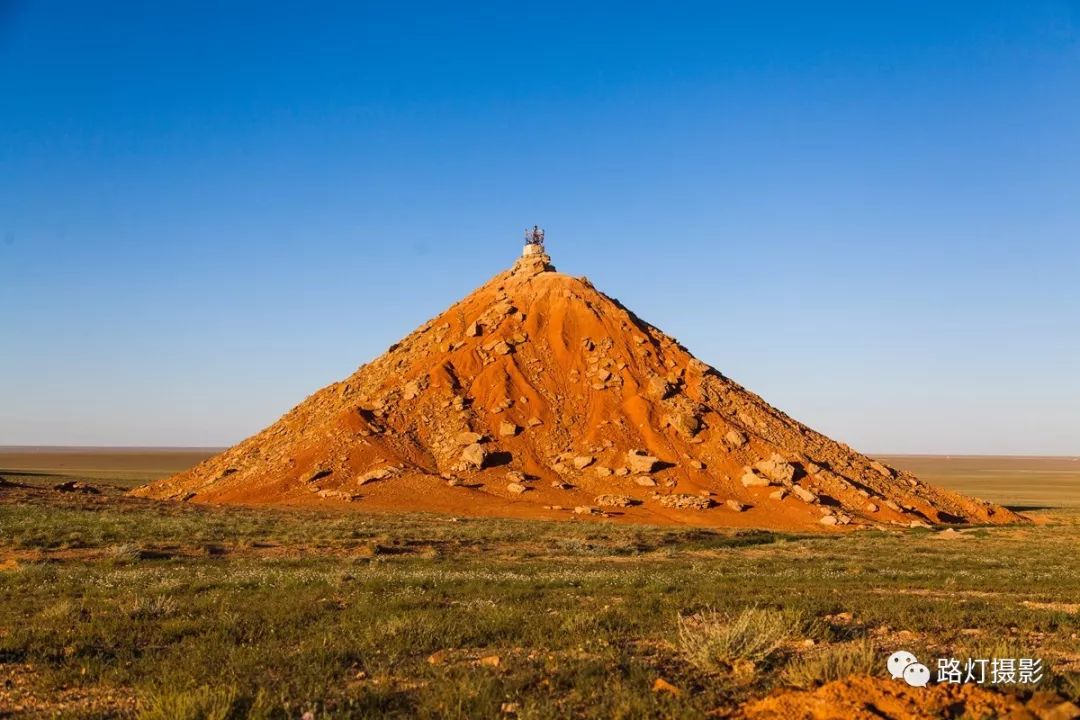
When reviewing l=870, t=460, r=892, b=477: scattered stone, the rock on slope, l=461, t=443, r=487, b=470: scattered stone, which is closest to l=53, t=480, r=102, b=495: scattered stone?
the rock on slope

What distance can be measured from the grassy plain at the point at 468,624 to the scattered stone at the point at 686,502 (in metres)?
17.0

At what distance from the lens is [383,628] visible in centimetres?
1095

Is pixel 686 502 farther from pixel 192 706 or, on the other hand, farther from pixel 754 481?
pixel 192 706

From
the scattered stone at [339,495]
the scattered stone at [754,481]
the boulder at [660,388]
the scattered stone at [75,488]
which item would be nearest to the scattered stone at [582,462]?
the boulder at [660,388]

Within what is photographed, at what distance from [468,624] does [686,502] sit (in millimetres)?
35115

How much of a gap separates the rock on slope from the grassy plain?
1801cm

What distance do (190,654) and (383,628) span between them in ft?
8.37

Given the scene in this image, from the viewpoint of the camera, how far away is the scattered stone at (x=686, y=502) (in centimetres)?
4475

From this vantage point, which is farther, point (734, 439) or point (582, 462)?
point (734, 439)

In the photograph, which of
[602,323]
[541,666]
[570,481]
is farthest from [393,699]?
[602,323]

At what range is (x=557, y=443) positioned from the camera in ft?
171

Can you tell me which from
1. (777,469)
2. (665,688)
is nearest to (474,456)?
(777,469)

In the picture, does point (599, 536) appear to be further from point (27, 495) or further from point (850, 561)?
point (27, 495)

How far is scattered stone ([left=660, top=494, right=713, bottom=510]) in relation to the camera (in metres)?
44.8
